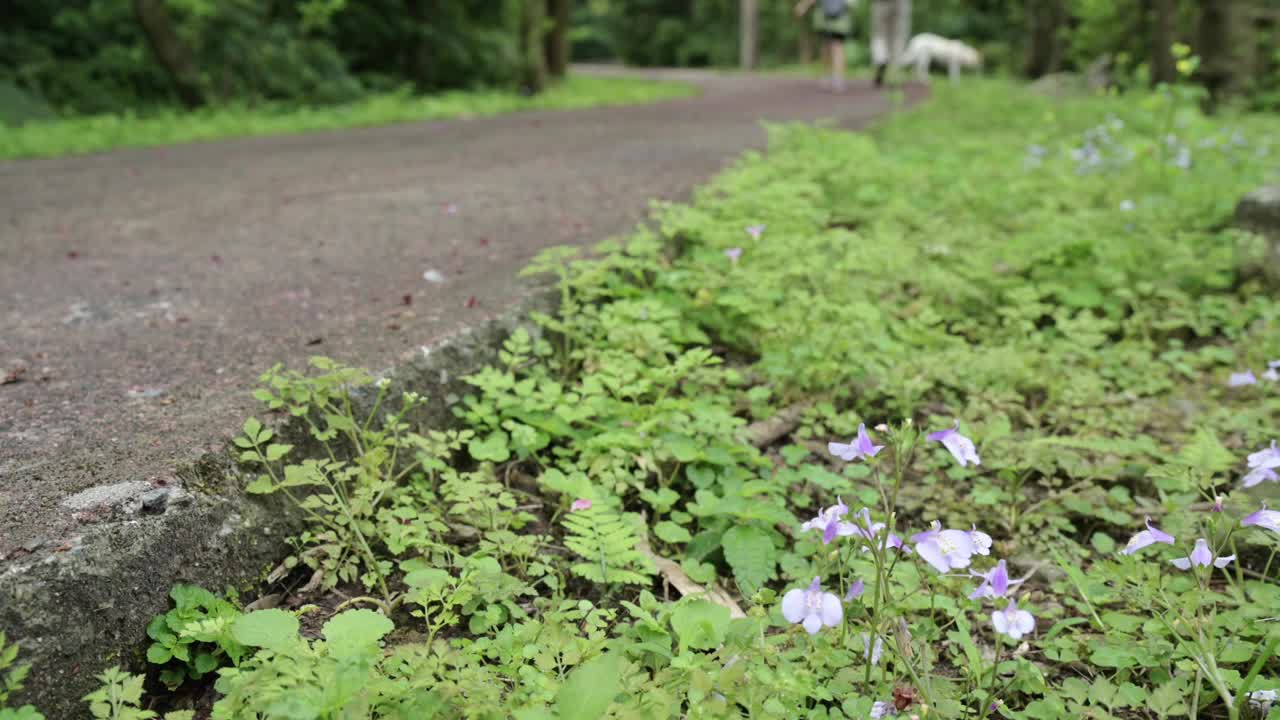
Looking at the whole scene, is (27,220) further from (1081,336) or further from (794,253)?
(1081,336)

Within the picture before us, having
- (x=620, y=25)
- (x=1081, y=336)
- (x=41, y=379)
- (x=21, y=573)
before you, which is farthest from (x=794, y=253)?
(x=620, y=25)

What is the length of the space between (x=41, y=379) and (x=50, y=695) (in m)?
1.16

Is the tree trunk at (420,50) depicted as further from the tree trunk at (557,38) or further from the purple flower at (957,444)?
the purple flower at (957,444)

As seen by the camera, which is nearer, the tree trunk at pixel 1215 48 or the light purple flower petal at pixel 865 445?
the light purple flower petal at pixel 865 445

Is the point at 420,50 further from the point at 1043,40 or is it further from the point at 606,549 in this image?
the point at 1043,40

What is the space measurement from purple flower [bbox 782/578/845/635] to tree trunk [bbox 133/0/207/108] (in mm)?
10204

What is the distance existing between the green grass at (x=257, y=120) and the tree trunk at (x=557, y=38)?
5.31ft

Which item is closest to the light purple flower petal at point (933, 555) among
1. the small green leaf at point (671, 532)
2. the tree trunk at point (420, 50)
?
the small green leaf at point (671, 532)

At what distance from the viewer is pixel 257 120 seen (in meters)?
8.57

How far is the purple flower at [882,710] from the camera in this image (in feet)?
4.74

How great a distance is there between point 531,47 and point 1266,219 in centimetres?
911

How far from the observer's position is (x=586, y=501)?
1913 mm

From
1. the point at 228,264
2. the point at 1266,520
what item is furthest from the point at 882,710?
the point at 228,264

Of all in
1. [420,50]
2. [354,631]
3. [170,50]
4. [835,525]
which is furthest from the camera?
[420,50]
